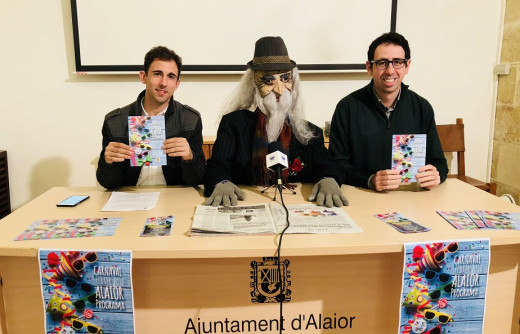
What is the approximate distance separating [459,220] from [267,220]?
2.29 ft

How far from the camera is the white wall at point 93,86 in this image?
3.17 metres

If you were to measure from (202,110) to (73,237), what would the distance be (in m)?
2.18

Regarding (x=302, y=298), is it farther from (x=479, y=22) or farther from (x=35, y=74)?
Result: (x=479, y=22)

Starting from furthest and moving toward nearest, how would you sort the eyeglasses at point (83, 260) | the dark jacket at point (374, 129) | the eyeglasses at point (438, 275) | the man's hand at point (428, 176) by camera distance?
1. the dark jacket at point (374, 129)
2. the man's hand at point (428, 176)
3. the eyeglasses at point (438, 275)
4. the eyeglasses at point (83, 260)

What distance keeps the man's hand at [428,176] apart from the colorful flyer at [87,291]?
4.22 feet

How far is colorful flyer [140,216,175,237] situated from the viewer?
4.48 feet

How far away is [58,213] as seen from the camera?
159 cm

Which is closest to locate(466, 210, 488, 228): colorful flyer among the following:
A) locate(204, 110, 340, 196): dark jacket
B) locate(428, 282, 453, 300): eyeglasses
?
locate(428, 282, 453, 300): eyeglasses

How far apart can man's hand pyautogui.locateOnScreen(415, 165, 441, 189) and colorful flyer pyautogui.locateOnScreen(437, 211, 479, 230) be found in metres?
0.28

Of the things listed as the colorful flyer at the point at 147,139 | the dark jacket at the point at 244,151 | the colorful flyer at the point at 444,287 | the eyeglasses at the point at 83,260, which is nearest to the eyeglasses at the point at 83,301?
the eyeglasses at the point at 83,260

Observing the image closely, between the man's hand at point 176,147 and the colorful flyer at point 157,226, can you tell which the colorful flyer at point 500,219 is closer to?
the colorful flyer at point 157,226

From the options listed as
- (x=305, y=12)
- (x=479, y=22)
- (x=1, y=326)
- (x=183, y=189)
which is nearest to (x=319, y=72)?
(x=305, y=12)

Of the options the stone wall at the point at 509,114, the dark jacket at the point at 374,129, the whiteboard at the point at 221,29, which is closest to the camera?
the dark jacket at the point at 374,129

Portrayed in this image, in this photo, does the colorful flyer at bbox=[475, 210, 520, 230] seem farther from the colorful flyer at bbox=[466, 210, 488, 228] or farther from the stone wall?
the stone wall
